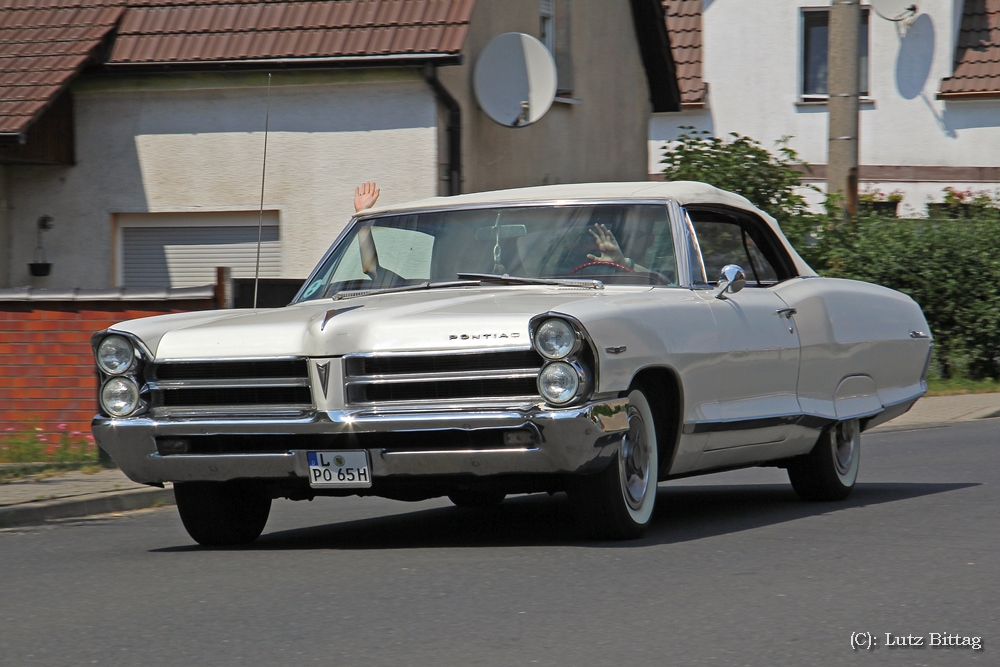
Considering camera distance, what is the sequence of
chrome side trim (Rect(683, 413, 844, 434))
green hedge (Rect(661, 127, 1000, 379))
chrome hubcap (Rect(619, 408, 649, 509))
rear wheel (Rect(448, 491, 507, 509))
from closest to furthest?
chrome hubcap (Rect(619, 408, 649, 509)), chrome side trim (Rect(683, 413, 844, 434)), rear wheel (Rect(448, 491, 507, 509)), green hedge (Rect(661, 127, 1000, 379))

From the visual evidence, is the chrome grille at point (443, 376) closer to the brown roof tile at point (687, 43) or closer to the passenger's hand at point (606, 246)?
the passenger's hand at point (606, 246)

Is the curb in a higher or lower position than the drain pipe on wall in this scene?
lower

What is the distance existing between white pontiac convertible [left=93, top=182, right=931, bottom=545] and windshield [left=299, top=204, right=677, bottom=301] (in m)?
0.01

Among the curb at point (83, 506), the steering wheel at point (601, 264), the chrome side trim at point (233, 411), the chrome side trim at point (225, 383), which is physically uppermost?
the steering wheel at point (601, 264)

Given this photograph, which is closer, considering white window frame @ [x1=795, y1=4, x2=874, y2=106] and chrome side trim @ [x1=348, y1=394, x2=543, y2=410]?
chrome side trim @ [x1=348, y1=394, x2=543, y2=410]

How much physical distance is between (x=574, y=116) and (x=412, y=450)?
14.6 meters

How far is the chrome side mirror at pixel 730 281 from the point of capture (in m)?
7.81

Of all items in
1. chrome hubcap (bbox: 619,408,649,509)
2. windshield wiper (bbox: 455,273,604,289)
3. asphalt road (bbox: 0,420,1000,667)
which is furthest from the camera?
windshield wiper (bbox: 455,273,604,289)

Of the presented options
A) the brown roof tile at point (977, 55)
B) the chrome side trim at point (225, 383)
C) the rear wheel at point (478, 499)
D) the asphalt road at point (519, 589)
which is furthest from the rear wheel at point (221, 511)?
the brown roof tile at point (977, 55)

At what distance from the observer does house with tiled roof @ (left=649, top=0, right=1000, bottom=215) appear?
93.5 ft

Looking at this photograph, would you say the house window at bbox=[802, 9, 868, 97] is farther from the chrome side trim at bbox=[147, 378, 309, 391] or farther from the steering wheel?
the chrome side trim at bbox=[147, 378, 309, 391]

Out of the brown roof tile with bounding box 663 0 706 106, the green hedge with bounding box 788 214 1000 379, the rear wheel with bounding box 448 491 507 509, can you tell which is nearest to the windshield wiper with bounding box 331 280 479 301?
the rear wheel with bounding box 448 491 507 509

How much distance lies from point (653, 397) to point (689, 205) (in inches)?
49.6

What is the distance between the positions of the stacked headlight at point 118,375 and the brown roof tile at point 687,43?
23.5 metres
